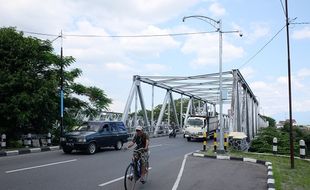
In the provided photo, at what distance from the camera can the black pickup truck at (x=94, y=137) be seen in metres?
17.5

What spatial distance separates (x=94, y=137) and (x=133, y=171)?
32.0 feet

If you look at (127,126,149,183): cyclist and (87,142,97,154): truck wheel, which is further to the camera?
(87,142,97,154): truck wheel

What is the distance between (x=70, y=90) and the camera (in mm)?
24516

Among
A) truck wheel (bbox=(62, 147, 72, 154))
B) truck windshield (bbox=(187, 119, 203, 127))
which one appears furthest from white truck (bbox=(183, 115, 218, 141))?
truck wheel (bbox=(62, 147, 72, 154))

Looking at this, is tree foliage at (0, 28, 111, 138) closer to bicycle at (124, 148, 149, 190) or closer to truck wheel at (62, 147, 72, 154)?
truck wheel at (62, 147, 72, 154)

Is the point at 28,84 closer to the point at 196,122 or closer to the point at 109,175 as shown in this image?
the point at 109,175

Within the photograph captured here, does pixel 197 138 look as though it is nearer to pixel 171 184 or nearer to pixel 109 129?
pixel 109 129

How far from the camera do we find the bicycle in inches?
340

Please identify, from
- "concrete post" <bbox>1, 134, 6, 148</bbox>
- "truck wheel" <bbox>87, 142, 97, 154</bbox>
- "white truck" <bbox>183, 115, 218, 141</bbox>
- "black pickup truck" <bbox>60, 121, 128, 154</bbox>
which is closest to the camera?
"black pickup truck" <bbox>60, 121, 128, 154</bbox>

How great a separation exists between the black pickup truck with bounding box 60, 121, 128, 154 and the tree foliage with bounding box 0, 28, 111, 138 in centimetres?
312

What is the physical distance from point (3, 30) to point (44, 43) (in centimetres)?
250

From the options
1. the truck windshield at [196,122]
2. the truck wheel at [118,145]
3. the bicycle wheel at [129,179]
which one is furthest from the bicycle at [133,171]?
the truck windshield at [196,122]

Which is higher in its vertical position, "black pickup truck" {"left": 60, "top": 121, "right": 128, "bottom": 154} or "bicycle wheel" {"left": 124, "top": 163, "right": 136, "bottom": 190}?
"black pickup truck" {"left": 60, "top": 121, "right": 128, "bottom": 154}

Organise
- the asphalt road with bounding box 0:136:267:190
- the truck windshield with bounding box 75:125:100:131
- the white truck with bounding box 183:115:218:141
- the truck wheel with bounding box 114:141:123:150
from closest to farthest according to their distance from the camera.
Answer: the asphalt road with bounding box 0:136:267:190
the truck windshield with bounding box 75:125:100:131
the truck wheel with bounding box 114:141:123:150
the white truck with bounding box 183:115:218:141
